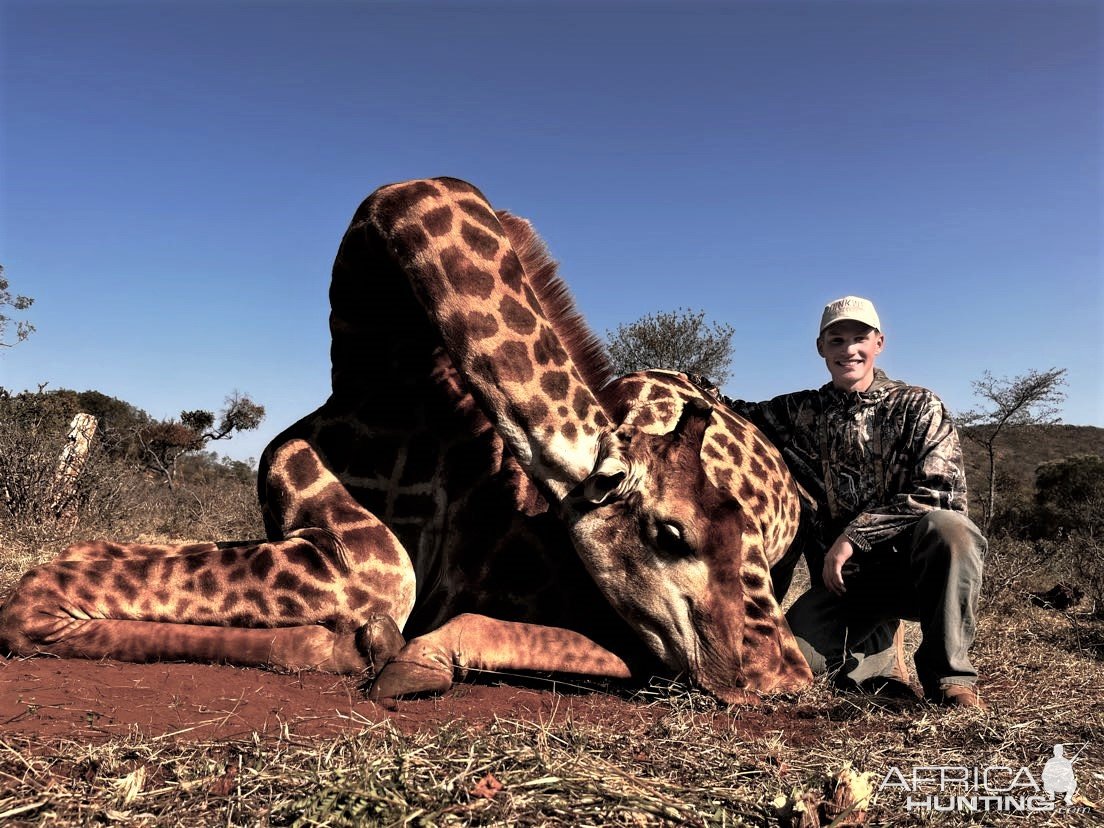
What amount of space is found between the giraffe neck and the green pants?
185 centimetres

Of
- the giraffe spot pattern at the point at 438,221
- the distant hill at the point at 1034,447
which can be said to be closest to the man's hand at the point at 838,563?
the giraffe spot pattern at the point at 438,221

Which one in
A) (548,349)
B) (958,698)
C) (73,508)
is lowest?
(958,698)

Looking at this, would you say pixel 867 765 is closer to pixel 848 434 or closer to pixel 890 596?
pixel 890 596

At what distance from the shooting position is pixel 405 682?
340 centimetres

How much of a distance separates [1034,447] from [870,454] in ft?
102

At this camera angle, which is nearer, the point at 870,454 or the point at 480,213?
the point at 480,213

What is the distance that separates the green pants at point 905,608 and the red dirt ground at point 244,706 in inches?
32.7

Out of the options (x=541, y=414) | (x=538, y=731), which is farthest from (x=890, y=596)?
(x=538, y=731)

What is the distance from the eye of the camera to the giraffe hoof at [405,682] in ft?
11.1

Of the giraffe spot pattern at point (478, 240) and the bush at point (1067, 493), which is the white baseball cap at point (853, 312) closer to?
the giraffe spot pattern at point (478, 240)

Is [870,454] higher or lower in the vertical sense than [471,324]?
lower

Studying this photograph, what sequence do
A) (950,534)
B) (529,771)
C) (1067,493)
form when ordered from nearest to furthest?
1. (529,771)
2. (950,534)
3. (1067,493)

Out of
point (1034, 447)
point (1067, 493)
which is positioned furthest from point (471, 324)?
point (1034, 447)

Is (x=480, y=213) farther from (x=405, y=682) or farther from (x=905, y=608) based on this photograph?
(x=905, y=608)
